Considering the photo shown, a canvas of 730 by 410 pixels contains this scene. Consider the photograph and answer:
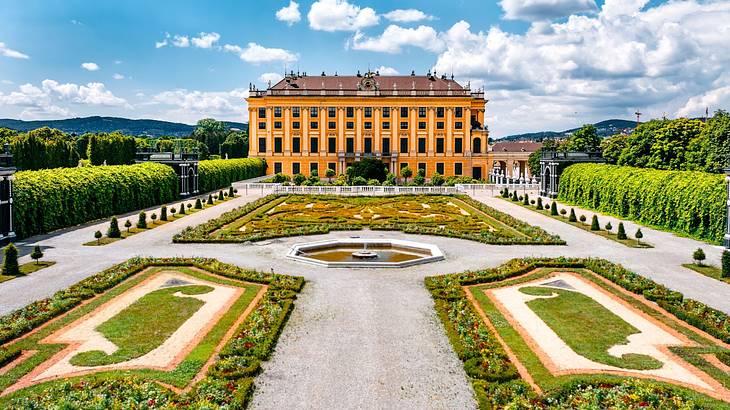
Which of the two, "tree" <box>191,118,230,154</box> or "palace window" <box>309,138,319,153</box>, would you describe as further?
"tree" <box>191,118,230,154</box>

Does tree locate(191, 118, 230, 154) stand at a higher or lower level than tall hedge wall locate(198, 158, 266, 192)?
higher

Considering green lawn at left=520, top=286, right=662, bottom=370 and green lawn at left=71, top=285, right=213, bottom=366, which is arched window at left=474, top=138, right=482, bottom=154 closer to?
green lawn at left=520, top=286, right=662, bottom=370

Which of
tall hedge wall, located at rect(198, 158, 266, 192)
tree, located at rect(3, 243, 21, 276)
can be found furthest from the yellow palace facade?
tree, located at rect(3, 243, 21, 276)

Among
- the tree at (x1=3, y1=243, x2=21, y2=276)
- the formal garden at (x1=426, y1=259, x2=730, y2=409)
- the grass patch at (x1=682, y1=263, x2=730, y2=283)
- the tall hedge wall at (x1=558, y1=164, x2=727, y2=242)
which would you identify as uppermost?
the tall hedge wall at (x1=558, y1=164, x2=727, y2=242)

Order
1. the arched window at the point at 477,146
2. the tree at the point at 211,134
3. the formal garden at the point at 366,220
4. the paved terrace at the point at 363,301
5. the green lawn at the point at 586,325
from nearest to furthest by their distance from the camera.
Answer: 1. the paved terrace at the point at 363,301
2. the green lawn at the point at 586,325
3. the formal garden at the point at 366,220
4. the arched window at the point at 477,146
5. the tree at the point at 211,134

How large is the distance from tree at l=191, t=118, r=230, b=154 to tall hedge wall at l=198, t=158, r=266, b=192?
44999mm

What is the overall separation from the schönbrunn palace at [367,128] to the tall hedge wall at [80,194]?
40.8 m

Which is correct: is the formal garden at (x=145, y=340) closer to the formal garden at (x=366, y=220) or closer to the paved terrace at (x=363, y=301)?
the paved terrace at (x=363, y=301)

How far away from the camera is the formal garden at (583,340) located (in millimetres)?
11812

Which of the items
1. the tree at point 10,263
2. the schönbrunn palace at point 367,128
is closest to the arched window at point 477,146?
the schönbrunn palace at point 367,128

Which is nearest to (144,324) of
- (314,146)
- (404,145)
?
(314,146)

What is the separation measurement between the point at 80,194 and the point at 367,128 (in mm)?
58507

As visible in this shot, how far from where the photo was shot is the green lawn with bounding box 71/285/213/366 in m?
13.9

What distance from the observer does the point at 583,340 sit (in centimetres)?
1519
